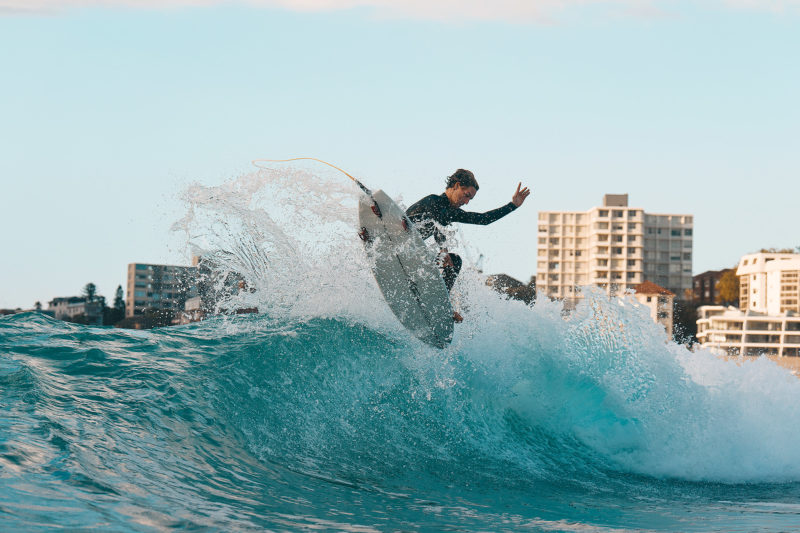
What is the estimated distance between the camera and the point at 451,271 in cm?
856

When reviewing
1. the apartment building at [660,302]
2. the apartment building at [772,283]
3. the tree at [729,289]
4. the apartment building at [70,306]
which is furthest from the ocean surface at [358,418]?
the apartment building at [70,306]

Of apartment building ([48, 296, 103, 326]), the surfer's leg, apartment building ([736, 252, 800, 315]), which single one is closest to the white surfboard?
the surfer's leg

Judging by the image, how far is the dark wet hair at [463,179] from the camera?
8.46m

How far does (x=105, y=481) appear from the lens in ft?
17.5

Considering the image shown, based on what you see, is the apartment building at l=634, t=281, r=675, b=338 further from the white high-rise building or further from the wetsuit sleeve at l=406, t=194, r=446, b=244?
the wetsuit sleeve at l=406, t=194, r=446, b=244

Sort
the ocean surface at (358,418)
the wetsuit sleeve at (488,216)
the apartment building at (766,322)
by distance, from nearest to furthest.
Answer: the ocean surface at (358,418)
the wetsuit sleeve at (488,216)
the apartment building at (766,322)

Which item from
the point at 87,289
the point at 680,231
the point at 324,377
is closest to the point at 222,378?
the point at 324,377

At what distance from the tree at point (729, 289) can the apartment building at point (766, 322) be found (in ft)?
32.0

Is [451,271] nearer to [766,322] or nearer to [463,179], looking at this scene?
[463,179]

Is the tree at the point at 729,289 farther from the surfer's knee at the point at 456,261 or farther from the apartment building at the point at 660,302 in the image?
the surfer's knee at the point at 456,261

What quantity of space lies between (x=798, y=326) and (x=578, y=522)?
252 feet

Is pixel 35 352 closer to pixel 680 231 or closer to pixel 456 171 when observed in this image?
pixel 456 171

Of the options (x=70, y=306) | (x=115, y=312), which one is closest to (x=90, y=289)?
(x=70, y=306)

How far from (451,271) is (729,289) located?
102921 mm
